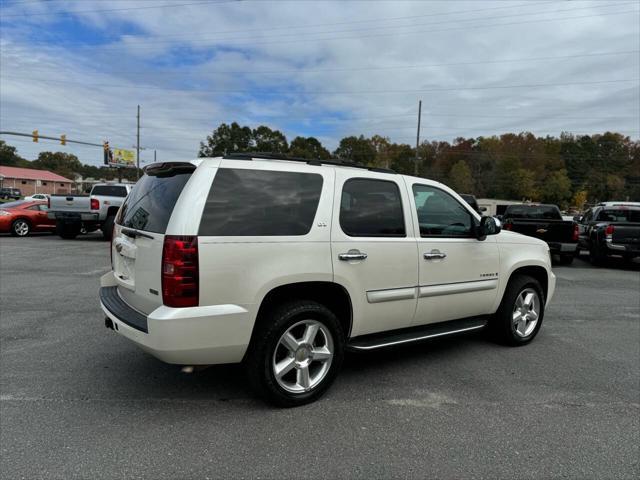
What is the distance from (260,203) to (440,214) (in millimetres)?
1909

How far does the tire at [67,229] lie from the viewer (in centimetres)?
1503

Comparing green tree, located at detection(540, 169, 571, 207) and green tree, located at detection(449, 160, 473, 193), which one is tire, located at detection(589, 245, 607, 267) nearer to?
Result: green tree, located at detection(449, 160, 473, 193)

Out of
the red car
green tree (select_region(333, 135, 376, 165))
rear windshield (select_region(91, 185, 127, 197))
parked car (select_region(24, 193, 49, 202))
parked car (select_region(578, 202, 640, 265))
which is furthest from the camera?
green tree (select_region(333, 135, 376, 165))

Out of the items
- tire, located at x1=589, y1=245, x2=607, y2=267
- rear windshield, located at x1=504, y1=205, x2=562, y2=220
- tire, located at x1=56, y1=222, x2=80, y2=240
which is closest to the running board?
tire, located at x1=589, y1=245, x2=607, y2=267

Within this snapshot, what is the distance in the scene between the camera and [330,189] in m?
3.51

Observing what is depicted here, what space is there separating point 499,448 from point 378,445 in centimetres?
80

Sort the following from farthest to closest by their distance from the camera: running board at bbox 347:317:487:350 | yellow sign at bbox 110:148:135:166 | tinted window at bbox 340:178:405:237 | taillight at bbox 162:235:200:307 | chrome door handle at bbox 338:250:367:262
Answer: yellow sign at bbox 110:148:135:166 → running board at bbox 347:317:487:350 → tinted window at bbox 340:178:405:237 → chrome door handle at bbox 338:250:367:262 → taillight at bbox 162:235:200:307

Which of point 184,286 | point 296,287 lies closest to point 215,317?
point 184,286

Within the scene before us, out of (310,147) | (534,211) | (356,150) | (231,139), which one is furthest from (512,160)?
(534,211)

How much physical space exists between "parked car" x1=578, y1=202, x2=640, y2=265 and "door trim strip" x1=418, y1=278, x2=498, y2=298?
915 cm

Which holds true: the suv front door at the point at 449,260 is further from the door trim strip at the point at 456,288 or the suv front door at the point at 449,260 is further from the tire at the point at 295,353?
the tire at the point at 295,353

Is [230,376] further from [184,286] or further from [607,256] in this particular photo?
[607,256]

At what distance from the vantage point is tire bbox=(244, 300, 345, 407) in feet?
10.4

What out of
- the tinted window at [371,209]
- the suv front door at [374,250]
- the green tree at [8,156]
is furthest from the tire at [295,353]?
the green tree at [8,156]
